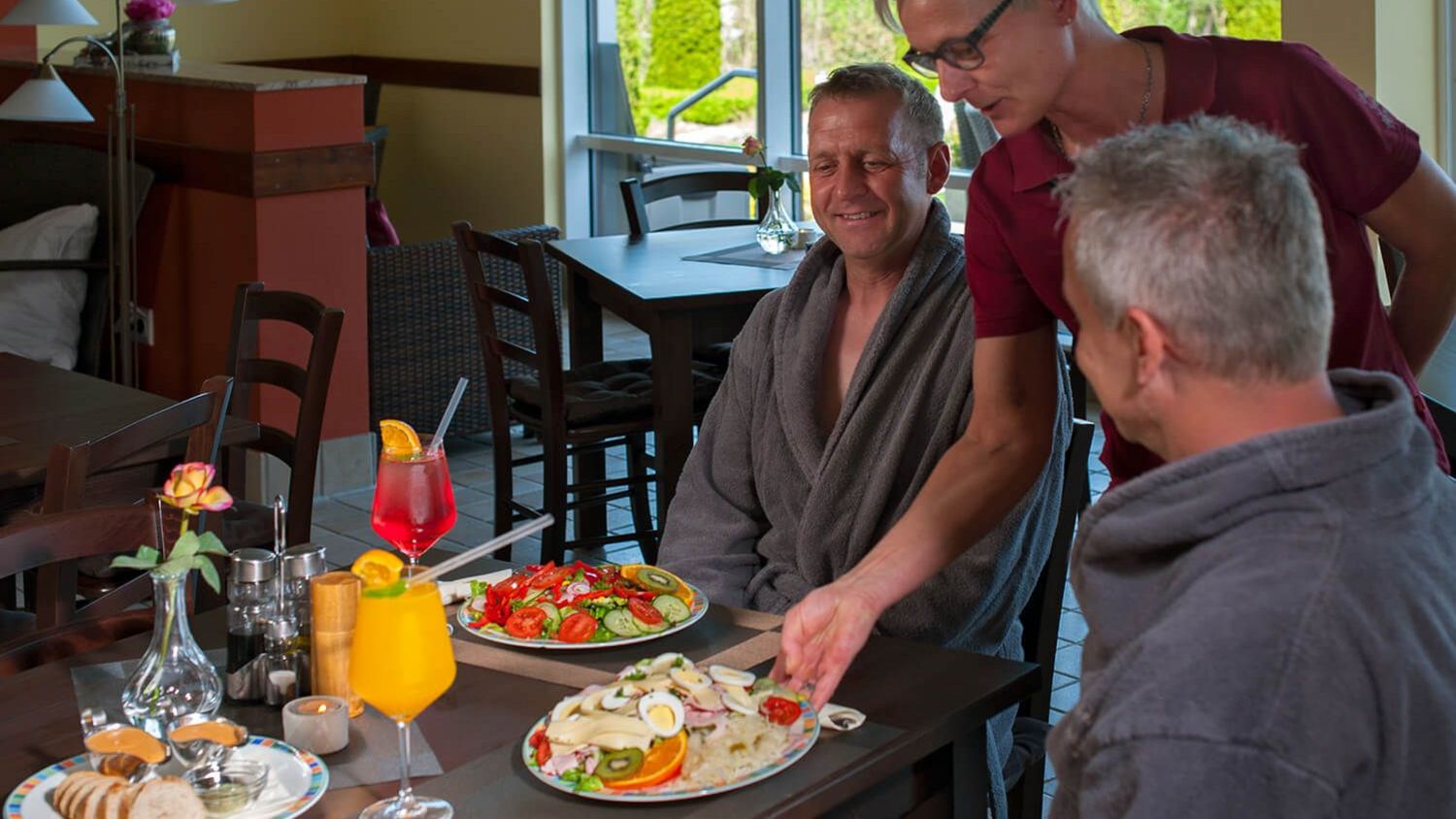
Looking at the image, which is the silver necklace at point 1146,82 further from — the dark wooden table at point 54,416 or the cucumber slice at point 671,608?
the dark wooden table at point 54,416

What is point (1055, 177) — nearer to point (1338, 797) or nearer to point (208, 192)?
point (1338, 797)

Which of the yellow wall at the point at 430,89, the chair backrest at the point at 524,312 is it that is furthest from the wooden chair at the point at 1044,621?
the yellow wall at the point at 430,89

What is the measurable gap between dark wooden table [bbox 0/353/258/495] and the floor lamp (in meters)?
1.33

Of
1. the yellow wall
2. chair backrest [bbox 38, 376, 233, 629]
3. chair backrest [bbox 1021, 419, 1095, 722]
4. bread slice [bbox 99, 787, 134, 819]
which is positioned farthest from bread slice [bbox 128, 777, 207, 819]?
the yellow wall

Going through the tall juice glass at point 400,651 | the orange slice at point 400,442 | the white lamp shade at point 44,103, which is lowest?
the tall juice glass at point 400,651

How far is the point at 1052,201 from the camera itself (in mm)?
1783

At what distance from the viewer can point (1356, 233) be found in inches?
68.1

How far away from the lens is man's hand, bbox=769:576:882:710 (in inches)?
63.5

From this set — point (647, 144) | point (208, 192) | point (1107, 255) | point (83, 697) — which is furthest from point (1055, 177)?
point (647, 144)

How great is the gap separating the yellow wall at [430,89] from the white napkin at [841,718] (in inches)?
271

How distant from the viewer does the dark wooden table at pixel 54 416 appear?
279cm

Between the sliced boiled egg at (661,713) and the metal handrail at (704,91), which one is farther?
the metal handrail at (704,91)

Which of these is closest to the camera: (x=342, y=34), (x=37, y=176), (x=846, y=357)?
(x=846, y=357)

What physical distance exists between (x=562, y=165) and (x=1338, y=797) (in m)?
7.53
